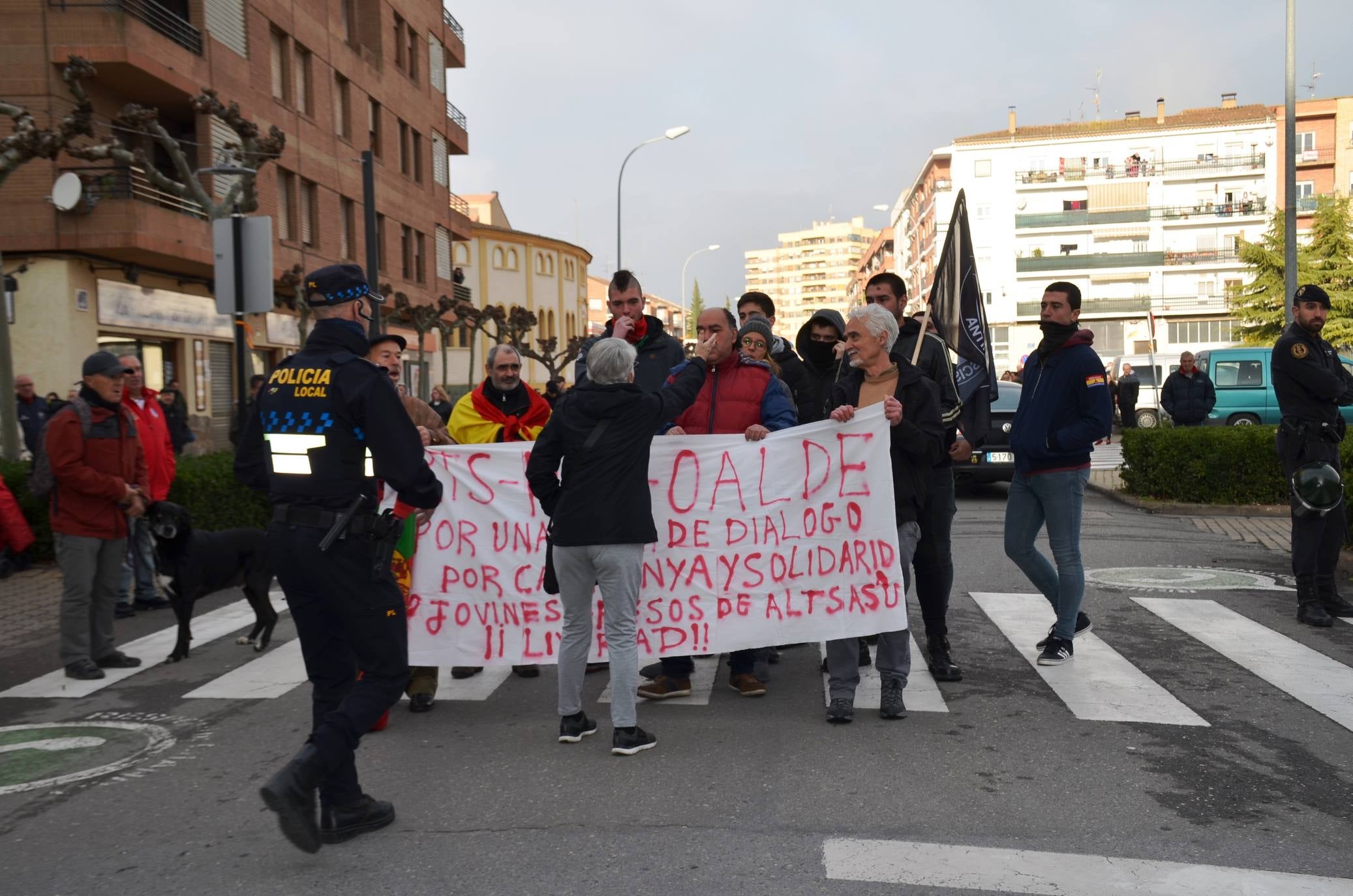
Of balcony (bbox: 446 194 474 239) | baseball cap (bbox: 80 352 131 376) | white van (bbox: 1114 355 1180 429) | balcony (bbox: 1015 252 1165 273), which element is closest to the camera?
baseball cap (bbox: 80 352 131 376)

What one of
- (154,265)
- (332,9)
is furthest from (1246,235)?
(154,265)

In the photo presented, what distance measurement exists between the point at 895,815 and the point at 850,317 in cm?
269

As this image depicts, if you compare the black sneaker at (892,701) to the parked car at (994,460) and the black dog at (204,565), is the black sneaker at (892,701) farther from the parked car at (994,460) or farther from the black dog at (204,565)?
the parked car at (994,460)

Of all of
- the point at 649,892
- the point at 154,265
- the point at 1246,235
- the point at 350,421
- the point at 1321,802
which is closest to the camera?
the point at 649,892

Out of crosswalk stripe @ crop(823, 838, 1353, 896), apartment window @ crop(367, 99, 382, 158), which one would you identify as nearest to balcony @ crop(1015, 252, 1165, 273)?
apartment window @ crop(367, 99, 382, 158)

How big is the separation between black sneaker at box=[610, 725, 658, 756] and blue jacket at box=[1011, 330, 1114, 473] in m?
2.91

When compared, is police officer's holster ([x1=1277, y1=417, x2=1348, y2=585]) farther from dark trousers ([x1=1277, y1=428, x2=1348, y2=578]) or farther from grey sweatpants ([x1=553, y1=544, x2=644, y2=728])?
grey sweatpants ([x1=553, y1=544, x2=644, y2=728])

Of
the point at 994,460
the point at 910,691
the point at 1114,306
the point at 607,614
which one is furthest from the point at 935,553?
the point at 1114,306

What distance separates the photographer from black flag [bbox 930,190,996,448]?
289 inches

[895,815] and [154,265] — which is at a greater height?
[154,265]

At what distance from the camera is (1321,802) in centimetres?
468

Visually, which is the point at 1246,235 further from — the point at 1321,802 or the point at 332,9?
the point at 1321,802

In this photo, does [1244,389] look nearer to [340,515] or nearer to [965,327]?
[965,327]

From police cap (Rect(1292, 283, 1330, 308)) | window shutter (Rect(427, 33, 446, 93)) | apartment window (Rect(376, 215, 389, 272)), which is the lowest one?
police cap (Rect(1292, 283, 1330, 308))
